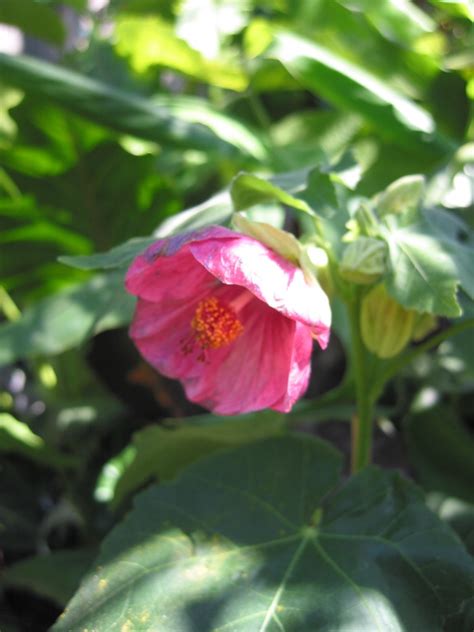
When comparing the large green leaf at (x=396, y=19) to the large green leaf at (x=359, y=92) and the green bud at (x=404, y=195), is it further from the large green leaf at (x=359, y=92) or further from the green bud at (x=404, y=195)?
the green bud at (x=404, y=195)

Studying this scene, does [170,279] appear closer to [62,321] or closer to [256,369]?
[256,369]

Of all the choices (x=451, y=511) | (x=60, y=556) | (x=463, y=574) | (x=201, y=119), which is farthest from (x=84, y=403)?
(x=463, y=574)

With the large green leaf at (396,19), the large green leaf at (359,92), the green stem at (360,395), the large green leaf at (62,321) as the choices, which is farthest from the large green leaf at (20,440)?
the large green leaf at (396,19)

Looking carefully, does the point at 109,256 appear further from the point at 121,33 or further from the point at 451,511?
the point at 121,33

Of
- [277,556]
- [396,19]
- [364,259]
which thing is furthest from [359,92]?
[277,556]

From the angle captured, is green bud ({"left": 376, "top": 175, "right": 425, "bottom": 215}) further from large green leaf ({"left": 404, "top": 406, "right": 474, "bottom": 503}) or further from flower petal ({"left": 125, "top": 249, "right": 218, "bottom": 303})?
large green leaf ({"left": 404, "top": 406, "right": 474, "bottom": 503})
